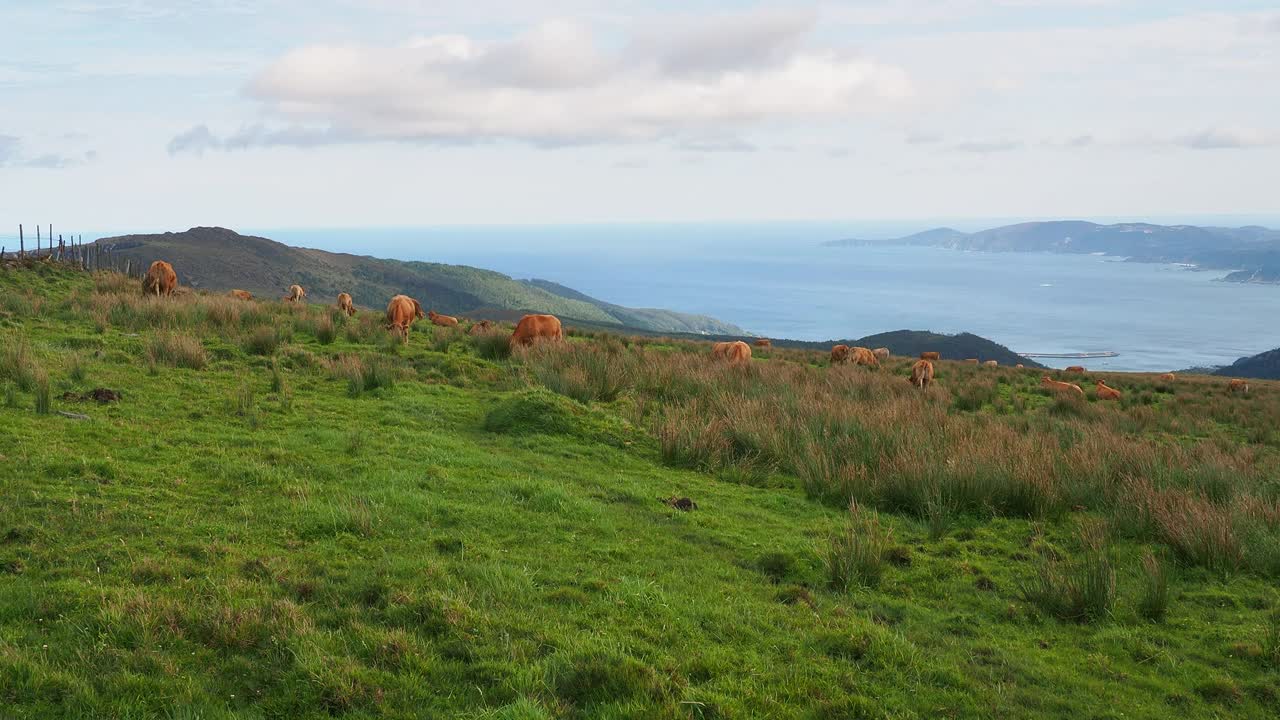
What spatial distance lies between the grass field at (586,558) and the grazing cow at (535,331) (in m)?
5.21

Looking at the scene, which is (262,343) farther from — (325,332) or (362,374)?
(362,374)

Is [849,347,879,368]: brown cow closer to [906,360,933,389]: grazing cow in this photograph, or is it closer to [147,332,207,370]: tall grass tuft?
[906,360,933,389]: grazing cow

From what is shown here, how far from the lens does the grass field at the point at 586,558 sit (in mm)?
4031

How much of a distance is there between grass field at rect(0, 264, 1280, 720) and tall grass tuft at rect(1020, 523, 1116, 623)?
0.09 feet

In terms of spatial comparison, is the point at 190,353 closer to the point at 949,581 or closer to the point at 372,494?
the point at 372,494

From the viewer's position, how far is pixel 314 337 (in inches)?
673

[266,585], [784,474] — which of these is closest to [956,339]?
[784,474]

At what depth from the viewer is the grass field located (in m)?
4.03

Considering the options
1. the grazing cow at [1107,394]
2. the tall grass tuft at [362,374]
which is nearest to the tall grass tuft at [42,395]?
the tall grass tuft at [362,374]

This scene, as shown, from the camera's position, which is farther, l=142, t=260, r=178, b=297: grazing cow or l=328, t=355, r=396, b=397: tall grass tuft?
l=142, t=260, r=178, b=297: grazing cow

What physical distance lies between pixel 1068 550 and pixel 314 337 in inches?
590

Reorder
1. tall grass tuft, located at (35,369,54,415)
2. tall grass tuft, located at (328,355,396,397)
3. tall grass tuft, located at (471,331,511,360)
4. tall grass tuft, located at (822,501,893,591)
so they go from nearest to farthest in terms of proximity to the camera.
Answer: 1. tall grass tuft, located at (822,501,893,591)
2. tall grass tuft, located at (35,369,54,415)
3. tall grass tuft, located at (328,355,396,397)
4. tall grass tuft, located at (471,331,511,360)

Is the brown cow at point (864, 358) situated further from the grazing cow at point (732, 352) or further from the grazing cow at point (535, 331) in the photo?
the grazing cow at point (535, 331)

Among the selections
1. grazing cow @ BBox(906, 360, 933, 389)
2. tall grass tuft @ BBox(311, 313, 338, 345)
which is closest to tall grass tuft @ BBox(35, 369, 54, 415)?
tall grass tuft @ BBox(311, 313, 338, 345)
